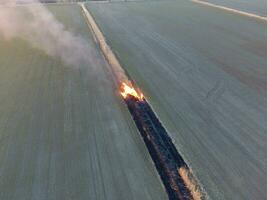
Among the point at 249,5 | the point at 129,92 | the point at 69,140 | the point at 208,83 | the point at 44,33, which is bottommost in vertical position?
the point at 249,5

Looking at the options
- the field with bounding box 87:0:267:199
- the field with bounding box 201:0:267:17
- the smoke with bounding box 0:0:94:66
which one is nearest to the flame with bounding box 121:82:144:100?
the field with bounding box 87:0:267:199

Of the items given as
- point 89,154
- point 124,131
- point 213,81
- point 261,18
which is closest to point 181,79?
point 213,81

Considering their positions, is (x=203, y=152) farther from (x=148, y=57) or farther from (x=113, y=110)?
(x=148, y=57)

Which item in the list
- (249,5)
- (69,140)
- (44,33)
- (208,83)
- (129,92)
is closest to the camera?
(69,140)

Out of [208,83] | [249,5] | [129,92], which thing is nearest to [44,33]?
[129,92]

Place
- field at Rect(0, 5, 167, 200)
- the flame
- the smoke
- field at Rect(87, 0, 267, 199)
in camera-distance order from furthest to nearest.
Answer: the smoke
the flame
field at Rect(87, 0, 267, 199)
field at Rect(0, 5, 167, 200)

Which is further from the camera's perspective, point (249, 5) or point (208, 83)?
point (249, 5)

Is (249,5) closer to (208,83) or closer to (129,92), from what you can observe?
(208,83)

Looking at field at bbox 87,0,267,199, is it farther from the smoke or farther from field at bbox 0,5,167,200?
the smoke

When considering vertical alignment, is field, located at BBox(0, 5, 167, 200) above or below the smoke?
above
